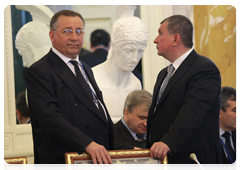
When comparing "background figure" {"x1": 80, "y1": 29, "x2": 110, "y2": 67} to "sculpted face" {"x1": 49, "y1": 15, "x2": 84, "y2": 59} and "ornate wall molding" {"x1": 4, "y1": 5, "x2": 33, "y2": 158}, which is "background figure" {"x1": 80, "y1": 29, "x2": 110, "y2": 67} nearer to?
"ornate wall molding" {"x1": 4, "y1": 5, "x2": 33, "y2": 158}

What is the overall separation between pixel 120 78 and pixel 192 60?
2.15 meters

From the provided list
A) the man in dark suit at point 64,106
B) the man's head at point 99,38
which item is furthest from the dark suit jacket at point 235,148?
the man's head at point 99,38

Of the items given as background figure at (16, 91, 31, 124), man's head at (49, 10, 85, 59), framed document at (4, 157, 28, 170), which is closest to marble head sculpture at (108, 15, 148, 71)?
background figure at (16, 91, 31, 124)

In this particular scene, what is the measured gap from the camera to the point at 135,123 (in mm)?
3967

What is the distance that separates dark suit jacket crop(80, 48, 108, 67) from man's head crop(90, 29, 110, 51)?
0.32 feet

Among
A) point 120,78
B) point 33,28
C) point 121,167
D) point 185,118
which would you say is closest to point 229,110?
point 120,78

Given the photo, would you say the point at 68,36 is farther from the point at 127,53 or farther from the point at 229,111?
the point at 229,111

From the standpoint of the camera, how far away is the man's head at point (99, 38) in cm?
626

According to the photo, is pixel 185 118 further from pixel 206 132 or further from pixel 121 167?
pixel 121 167

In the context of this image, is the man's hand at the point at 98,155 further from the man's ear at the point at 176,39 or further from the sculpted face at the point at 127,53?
the sculpted face at the point at 127,53

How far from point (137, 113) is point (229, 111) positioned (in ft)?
4.17

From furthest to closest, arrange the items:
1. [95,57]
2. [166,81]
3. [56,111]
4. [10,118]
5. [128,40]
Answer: [95,57]
[10,118]
[128,40]
[166,81]
[56,111]

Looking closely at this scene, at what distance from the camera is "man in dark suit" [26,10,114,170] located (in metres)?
2.61

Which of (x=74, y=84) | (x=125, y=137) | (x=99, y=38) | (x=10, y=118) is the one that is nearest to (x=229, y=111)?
(x=125, y=137)
